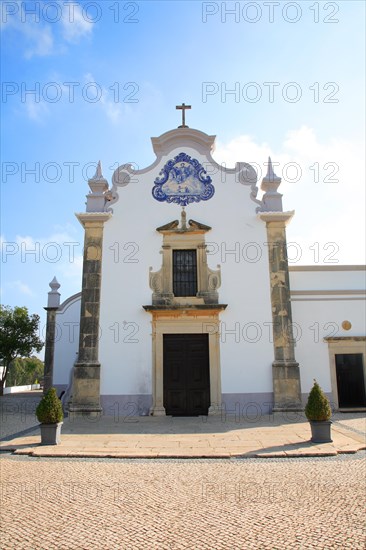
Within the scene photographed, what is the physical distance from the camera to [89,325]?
13.3 meters

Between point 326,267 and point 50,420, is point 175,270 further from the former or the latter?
point 50,420

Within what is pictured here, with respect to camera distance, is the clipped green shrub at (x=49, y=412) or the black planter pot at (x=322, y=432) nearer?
the black planter pot at (x=322, y=432)

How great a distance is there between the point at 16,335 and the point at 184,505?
2761 centimetres

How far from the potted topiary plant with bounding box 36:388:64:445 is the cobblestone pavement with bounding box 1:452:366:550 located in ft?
4.71

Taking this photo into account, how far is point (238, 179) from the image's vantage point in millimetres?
14547

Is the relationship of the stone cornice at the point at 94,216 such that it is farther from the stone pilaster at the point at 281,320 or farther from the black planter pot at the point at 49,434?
the black planter pot at the point at 49,434

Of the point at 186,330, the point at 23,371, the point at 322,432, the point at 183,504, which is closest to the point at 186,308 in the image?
the point at 186,330

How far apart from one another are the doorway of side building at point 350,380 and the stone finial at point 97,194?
9.32 meters

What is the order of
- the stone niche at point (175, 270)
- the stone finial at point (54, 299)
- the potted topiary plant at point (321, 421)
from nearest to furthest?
the potted topiary plant at point (321, 421) → the stone niche at point (175, 270) → the stone finial at point (54, 299)

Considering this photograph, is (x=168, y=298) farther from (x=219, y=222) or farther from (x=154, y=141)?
(x=154, y=141)

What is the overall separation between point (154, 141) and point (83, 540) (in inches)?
503

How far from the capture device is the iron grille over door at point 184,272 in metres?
13.8

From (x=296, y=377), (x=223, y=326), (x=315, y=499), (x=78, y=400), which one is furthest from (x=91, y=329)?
(x=315, y=499)

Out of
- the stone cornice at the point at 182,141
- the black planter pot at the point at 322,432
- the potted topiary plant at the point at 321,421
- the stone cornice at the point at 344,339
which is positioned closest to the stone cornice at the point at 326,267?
the stone cornice at the point at 344,339
